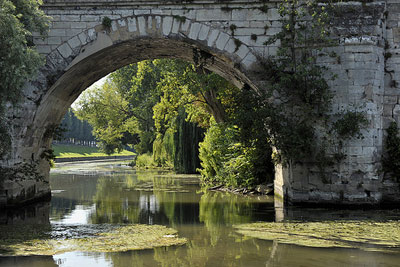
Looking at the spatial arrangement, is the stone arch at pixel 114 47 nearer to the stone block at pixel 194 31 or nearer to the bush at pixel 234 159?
the stone block at pixel 194 31

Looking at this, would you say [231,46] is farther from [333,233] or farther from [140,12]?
[333,233]

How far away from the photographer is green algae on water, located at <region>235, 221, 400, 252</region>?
648 centimetres

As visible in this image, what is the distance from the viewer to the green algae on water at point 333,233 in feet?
21.3

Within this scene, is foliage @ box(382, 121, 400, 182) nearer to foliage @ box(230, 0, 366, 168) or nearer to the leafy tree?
foliage @ box(230, 0, 366, 168)

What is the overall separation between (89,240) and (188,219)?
2537mm

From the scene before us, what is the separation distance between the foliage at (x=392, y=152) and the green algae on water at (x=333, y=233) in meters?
2.38

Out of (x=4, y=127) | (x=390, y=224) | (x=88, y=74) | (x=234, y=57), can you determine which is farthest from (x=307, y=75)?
(x=4, y=127)

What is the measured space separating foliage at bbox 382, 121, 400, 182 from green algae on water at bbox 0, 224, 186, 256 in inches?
202

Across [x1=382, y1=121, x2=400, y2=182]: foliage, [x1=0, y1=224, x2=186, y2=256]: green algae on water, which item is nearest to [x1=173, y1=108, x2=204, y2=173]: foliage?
[x1=382, y1=121, x2=400, y2=182]: foliage

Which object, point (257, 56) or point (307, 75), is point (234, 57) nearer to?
point (257, 56)

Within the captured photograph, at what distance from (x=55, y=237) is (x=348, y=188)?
5836 millimetres

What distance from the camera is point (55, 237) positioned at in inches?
281

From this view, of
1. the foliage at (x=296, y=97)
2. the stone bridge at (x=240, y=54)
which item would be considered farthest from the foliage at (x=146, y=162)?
the foliage at (x=296, y=97)

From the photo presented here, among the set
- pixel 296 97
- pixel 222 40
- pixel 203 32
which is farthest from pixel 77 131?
pixel 296 97
